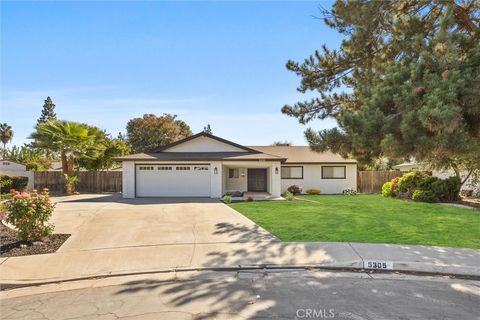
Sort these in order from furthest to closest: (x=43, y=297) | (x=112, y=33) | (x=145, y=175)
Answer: (x=145, y=175), (x=112, y=33), (x=43, y=297)

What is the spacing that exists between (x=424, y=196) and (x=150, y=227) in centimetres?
1528

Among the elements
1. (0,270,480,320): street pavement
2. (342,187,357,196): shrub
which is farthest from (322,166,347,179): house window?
(0,270,480,320): street pavement

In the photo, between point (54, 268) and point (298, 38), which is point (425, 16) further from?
Result: point (54, 268)

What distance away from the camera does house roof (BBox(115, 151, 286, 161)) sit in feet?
74.2

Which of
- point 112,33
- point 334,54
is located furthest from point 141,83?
point 334,54

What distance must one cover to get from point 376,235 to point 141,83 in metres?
13.4

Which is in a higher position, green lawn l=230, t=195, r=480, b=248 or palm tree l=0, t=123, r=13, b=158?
palm tree l=0, t=123, r=13, b=158

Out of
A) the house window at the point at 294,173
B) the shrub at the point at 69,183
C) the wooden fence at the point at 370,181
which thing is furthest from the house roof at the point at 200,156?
the wooden fence at the point at 370,181

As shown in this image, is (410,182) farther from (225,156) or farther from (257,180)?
(225,156)

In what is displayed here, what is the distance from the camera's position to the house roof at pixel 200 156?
22.6 metres

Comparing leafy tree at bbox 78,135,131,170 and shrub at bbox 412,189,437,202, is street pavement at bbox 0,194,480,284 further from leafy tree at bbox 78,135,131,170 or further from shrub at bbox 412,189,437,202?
leafy tree at bbox 78,135,131,170

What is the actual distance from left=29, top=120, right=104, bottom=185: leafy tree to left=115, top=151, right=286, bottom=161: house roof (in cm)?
473

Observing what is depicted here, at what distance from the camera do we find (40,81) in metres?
12.7

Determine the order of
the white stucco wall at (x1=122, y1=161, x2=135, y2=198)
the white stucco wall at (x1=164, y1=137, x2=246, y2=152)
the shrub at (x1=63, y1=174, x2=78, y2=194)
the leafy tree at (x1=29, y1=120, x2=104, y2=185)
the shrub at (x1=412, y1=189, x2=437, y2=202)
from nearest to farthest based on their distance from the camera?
the shrub at (x1=412, y1=189, x2=437, y2=202)
the white stucco wall at (x1=122, y1=161, x2=135, y2=198)
the leafy tree at (x1=29, y1=120, x2=104, y2=185)
the white stucco wall at (x1=164, y1=137, x2=246, y2=152)
the shrub at (x1=63, y1=174, x2=78, y2=194)
